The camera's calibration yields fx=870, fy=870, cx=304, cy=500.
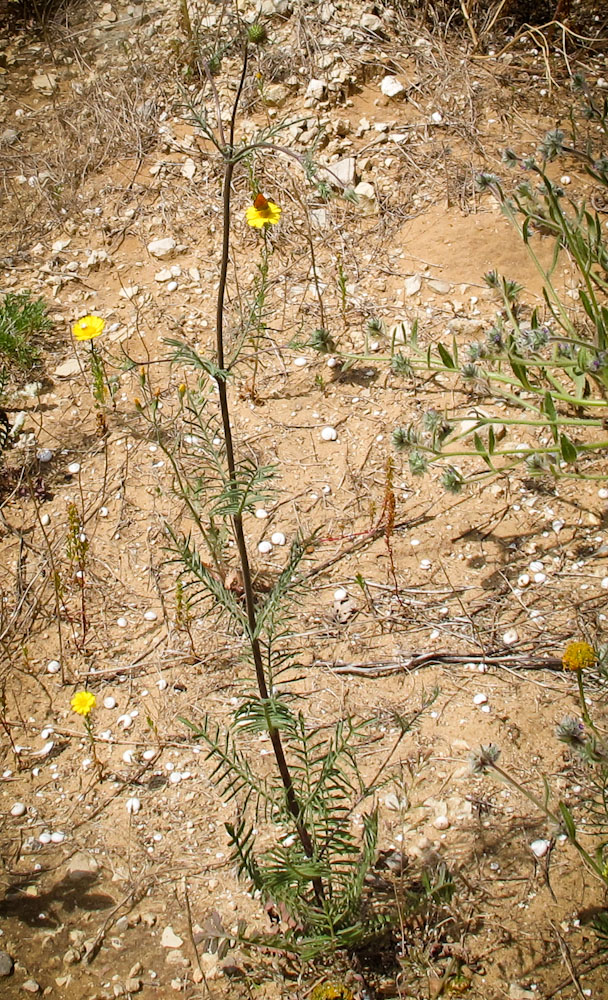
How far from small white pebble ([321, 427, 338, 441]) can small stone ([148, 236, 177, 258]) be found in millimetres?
1283

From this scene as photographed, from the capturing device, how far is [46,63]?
15.6ft

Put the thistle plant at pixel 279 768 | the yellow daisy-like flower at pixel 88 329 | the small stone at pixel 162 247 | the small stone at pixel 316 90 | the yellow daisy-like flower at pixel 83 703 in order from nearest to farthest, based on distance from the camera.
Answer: the thistle plant at pixel 279 768
the yellow daisy-like flower at pixel 83 703
the yellow daisy-like flower at pixel 88 329
the small stone at pixel 162 247
the small stone at pixel 316 90

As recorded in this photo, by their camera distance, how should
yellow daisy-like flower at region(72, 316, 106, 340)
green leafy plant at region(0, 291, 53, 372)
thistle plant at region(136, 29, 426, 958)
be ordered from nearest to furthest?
thistle plant at region(136, 29, 426, 958)
yellow daisy-like flower at region(72, 316, 106, 340)
green leafy plant at region(0, 291, 53, 372)

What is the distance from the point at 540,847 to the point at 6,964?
1269 mm

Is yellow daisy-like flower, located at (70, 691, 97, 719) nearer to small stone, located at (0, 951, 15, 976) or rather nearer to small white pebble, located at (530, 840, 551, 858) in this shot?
small stone, located at (0, 951, 15, 976)

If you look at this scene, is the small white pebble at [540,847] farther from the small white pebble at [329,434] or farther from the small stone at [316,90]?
the small stone at [316,90]

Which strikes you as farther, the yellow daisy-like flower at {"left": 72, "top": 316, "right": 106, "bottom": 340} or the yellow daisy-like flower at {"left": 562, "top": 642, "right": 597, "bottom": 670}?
the yellow daisy-like flower at {"left": 72, "top": 316, "right": 106, "bottom": 340}

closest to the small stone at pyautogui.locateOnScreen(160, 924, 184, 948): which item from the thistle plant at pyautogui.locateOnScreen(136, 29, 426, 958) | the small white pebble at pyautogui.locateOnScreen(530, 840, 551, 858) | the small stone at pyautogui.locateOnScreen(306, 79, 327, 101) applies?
the thistle plant at pyautogui.locateOnScreen(136, 29, 426, 958)

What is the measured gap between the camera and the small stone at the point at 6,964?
1979mm

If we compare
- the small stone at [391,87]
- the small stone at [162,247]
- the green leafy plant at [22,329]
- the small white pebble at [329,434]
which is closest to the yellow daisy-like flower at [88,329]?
the green leafy plant at [22,329]

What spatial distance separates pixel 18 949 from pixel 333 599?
1241 millimetres

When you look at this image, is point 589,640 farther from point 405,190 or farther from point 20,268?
point 20,268

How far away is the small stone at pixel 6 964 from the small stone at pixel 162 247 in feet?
9.27

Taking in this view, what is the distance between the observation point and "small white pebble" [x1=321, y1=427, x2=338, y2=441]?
10.3ft
